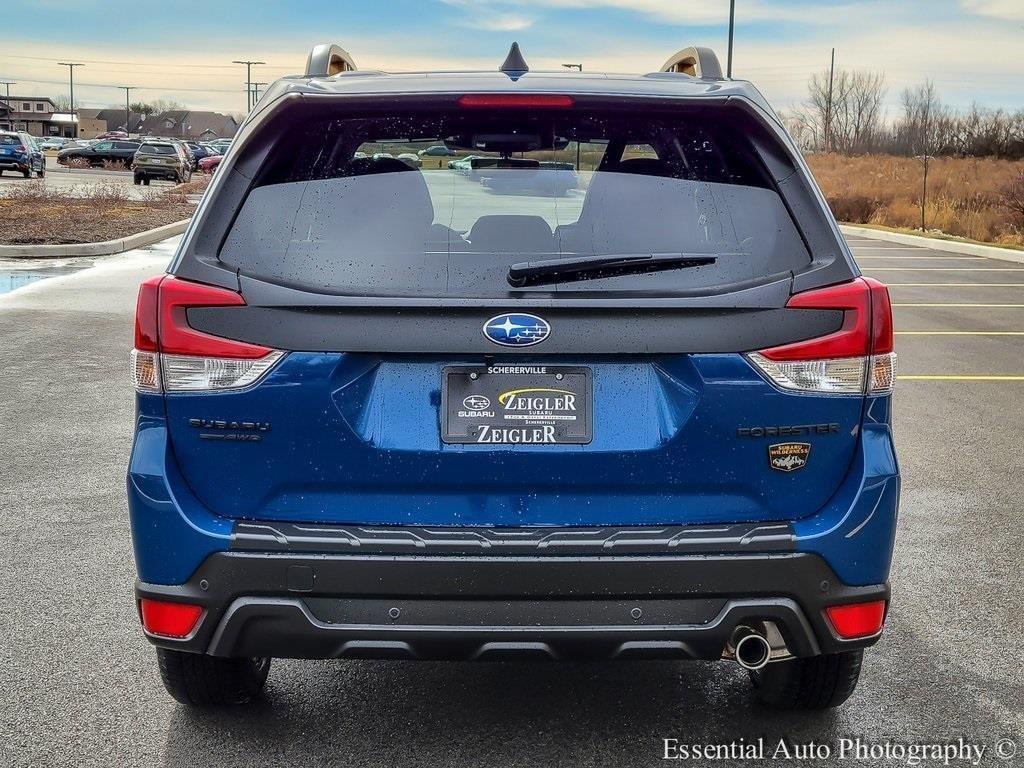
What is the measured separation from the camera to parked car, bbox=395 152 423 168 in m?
3.39

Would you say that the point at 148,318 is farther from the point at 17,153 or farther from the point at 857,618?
the point at 17,153

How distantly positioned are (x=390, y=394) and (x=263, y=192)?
2.13ft

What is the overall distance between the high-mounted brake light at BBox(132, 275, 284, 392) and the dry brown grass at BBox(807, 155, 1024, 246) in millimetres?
28752

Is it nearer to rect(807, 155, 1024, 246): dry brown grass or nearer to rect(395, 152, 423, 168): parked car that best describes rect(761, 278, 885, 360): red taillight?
rect(395, 152, 423, 168): parked car

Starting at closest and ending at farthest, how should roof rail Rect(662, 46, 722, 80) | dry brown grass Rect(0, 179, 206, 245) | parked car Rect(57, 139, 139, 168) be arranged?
roof rail Rect(662, 46, 722, 80)
dry brown grass Rect(0, 179, 206, 245)
parked car Rect(57, 139, 139, 168)

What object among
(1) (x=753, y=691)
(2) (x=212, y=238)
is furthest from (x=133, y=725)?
(1) (x=753, y=691)

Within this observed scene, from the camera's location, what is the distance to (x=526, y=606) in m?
3.06

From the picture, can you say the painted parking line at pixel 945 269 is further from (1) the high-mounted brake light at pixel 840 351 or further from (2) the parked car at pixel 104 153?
(2) the parked car at pixel 104 153

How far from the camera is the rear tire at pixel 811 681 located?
365 cm

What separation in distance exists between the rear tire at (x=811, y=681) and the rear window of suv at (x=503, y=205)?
3.98 feet

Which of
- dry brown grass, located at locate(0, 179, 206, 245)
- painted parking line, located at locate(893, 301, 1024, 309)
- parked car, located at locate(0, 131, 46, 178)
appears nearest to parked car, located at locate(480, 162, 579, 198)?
painted parking line, located at locate(893, 301, 1024, 309)

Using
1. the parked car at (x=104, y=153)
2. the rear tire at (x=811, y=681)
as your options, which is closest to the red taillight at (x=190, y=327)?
the rear tire at (x=811, y=681)

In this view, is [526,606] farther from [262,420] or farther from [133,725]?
[133,725]

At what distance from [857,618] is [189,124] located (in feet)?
622
